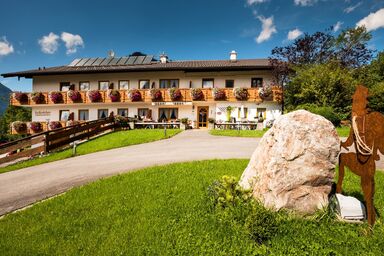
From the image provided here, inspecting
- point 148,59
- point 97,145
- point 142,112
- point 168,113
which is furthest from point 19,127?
point 97,145

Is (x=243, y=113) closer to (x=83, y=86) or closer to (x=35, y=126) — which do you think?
(x=83, y=86)

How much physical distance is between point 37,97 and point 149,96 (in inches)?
517

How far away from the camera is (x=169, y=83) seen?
29.5 m

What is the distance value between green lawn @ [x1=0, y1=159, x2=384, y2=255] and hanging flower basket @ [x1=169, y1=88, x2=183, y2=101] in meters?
21.5

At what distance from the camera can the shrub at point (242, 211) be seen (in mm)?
3949

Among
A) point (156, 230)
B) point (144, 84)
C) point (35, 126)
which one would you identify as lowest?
point (156, 230)

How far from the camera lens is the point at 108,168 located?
9117mm

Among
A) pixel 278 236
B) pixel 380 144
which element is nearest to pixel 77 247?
pixel 278 236

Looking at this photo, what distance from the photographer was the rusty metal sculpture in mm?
3973

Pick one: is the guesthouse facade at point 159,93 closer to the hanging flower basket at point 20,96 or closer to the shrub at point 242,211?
the hanging flower basket at point 20,96

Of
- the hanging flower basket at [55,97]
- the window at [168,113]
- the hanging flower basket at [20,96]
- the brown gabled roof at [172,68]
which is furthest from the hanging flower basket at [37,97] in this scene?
the window at [168,113]

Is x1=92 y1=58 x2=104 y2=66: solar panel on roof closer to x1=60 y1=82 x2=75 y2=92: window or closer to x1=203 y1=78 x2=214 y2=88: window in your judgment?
x1=60 y1=82 x2=75 y2=92: window

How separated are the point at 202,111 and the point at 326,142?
79.0ft

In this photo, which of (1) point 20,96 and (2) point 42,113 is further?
(2) point 42,113
